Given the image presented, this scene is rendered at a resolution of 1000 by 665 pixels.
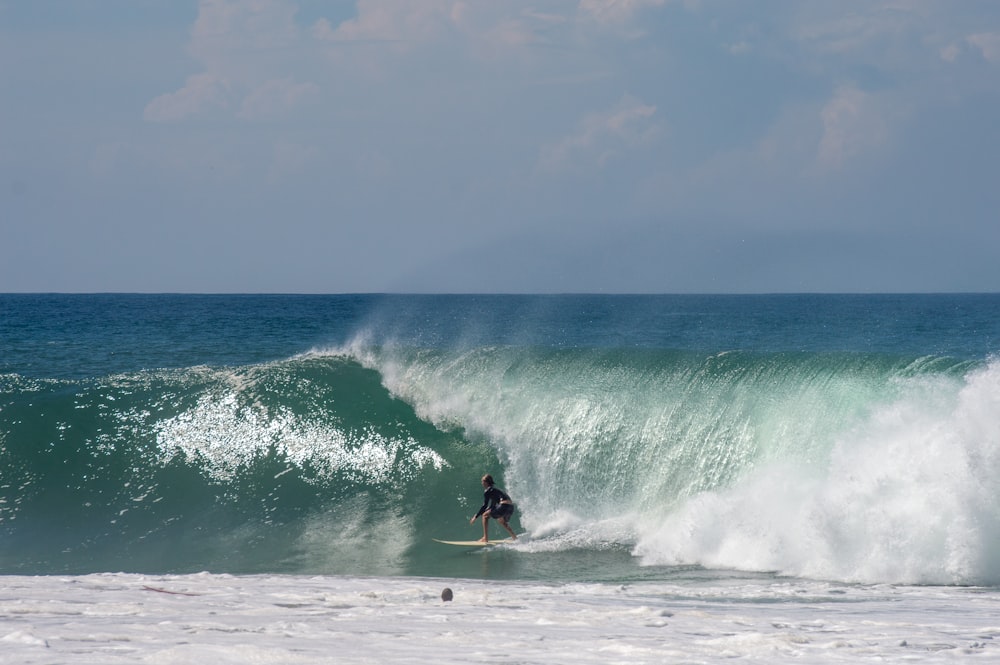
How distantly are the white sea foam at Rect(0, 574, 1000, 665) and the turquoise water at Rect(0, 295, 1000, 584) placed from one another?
1398 mm

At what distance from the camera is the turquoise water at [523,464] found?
1183 centimetres

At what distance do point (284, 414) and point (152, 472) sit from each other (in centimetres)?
251

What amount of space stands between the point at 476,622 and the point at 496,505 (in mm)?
5936

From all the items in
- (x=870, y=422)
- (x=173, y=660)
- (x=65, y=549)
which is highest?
(x=870, y=422)

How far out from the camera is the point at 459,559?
508 inches

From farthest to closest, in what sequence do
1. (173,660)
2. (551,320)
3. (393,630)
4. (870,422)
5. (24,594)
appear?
(551,320) < (870,422) < (24,594) < (393,630) < (173,660)

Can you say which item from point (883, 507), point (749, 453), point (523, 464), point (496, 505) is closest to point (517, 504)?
point (523, 464)

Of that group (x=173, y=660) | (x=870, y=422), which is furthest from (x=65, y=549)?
(x=870, y=422)

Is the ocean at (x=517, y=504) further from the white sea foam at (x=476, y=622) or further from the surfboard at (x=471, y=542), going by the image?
the surfboard at (x=471, y=542)

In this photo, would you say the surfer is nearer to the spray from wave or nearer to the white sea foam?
the spray from wave

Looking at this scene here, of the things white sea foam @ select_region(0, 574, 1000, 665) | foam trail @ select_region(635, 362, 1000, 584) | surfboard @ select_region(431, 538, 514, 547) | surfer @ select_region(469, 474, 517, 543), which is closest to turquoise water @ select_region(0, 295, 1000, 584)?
foam trail @ select_region(635, 362, 1000, 584)

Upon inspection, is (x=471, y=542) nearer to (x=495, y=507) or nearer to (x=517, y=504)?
(x=495, y=507)

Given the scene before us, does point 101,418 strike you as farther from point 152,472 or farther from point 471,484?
point 471,484

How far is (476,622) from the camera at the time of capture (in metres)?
7.86
